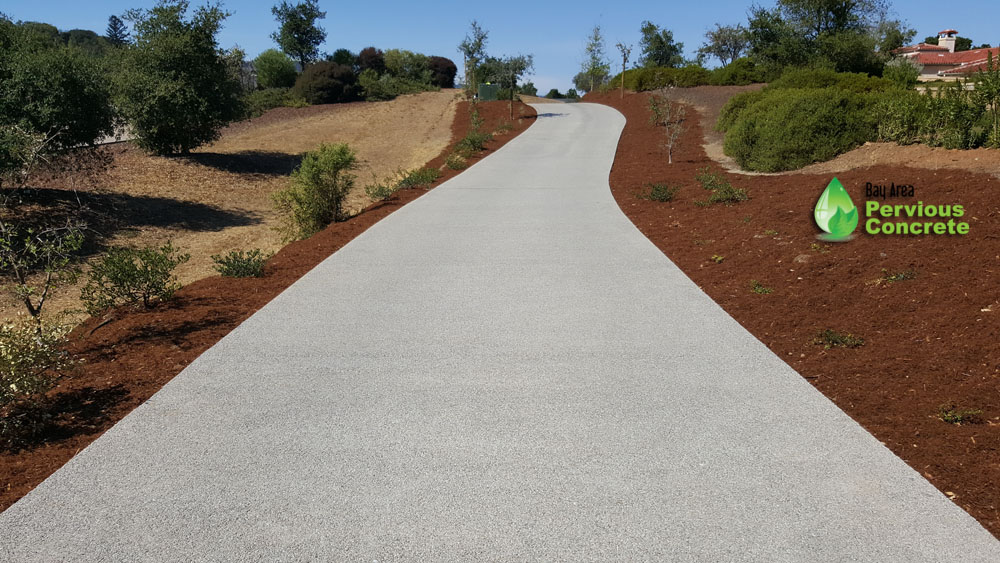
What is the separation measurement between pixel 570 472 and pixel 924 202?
7.60 m

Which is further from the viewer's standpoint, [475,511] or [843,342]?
[843,342]

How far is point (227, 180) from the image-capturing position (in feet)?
70.0

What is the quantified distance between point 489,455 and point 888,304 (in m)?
4.56

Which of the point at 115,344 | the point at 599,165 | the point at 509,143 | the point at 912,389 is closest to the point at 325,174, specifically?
the point at 115,344

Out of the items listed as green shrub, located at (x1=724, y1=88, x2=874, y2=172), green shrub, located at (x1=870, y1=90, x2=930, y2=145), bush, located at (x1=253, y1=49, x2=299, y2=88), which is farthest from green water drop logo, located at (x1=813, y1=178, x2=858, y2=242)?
bush, located at (x1=253, y1=49, x2=299, y2=88)

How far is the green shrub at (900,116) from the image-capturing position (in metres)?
12.4

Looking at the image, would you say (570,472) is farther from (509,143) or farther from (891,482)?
(509,143)

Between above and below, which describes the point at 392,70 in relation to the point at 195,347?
above

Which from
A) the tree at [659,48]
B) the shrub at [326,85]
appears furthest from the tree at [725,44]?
the shrub at [326,85]

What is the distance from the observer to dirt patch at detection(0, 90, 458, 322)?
14758 millimetres

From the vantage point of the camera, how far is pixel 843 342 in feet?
18.5

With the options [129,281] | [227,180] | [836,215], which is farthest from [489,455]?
[227,180]

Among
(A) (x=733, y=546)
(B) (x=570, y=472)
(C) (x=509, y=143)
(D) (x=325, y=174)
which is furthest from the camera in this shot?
(C) (x=509, y=143)

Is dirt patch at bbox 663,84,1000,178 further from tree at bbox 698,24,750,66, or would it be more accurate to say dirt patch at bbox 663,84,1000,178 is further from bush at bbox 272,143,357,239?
tree at bbox 698,24,750,66
